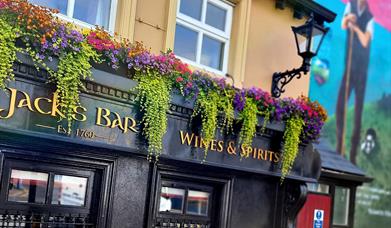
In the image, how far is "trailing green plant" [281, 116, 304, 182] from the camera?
6.89 m

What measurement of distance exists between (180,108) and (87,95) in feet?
4.10

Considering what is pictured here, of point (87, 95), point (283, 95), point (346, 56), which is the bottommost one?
point (87, 95)

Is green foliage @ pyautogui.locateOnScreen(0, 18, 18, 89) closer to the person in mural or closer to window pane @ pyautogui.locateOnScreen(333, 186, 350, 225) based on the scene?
window pane @ pyautogui.locateOnScreen(333, 186, 350, 225)

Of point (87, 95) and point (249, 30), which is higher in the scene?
point (249, 30)

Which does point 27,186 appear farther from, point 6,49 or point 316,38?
point 316,38

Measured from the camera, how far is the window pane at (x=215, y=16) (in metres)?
6.91

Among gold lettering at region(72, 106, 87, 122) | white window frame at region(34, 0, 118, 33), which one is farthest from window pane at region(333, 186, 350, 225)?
gold lettering at region(72, 106, 87, 122)

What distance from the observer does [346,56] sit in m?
24.6

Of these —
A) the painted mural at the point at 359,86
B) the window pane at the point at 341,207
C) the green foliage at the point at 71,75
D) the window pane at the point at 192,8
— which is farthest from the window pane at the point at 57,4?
the painted mural at the point at 359,86

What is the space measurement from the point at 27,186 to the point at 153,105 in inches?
63.4

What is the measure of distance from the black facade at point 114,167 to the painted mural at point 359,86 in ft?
58.8

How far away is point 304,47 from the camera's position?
704cm

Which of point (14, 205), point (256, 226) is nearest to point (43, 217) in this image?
point (14, 205)

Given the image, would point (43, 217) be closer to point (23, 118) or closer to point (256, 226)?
point (23, 118)
